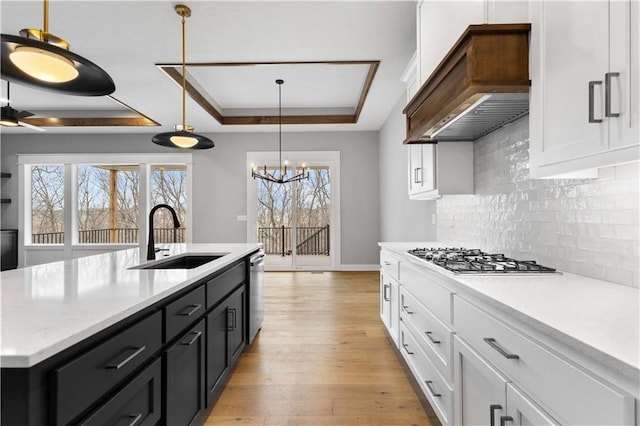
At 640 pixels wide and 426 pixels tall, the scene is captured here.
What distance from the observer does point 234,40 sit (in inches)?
131

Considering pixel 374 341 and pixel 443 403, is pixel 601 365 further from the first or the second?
pixel 374 341

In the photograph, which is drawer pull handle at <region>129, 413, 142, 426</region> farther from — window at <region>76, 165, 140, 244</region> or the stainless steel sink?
window at <region>76, 165, 140, 244</region>

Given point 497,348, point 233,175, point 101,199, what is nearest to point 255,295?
point 497,348

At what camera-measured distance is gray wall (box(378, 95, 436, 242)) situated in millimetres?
4145

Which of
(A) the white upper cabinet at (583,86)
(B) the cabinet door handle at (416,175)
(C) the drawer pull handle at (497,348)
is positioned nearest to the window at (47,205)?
(B) the cabinet door handle at (416,175)

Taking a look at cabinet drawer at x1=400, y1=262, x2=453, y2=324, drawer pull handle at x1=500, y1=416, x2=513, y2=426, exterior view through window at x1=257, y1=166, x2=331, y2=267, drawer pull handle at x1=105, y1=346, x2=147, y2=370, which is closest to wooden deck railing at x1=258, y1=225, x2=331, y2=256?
exterior view through window at x1=257, y1=166, x2=331, y2=267

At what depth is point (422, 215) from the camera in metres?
4.14

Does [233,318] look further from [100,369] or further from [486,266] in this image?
[486,266]

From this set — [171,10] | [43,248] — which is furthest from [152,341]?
[43,248]

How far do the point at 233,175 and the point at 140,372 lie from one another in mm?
6152

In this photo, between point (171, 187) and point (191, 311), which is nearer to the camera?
point (191, 311)

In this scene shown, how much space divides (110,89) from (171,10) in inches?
61.4

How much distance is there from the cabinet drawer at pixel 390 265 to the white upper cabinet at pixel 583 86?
57.8 inches

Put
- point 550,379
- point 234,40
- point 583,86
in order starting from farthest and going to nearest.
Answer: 1. point 234,40
2. point 583,86
3. point 550,379
